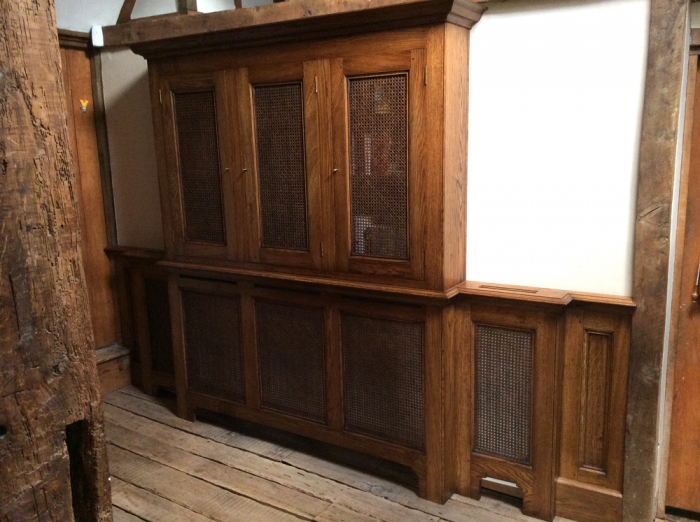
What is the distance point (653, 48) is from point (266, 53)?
1.59 m

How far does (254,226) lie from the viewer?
290cm

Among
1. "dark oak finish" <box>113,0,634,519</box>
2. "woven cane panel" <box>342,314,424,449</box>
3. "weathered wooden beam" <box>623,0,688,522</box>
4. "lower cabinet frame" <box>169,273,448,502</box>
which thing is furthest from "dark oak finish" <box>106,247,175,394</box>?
"weathered wooden beam" <box>623,0,688,522</box>

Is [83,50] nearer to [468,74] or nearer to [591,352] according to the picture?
[468,74]

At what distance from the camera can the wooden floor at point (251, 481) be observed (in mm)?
2539

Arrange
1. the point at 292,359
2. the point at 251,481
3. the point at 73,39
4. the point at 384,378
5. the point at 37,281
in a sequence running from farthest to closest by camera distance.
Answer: the point at 73,39, the point at 292,359, the point at 251,481, the point at 384,378, the point at 37,281

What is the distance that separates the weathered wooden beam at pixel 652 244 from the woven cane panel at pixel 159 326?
2.55 metres

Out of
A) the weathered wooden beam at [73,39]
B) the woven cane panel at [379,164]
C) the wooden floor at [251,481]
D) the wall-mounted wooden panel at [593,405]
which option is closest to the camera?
the wall-mounted wooden panel at [593,405]

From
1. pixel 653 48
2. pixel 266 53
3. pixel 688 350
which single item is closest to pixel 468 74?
pixel 653 48

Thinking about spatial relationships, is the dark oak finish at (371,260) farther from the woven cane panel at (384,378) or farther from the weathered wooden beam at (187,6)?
the weathered wooden beam at (187,6)

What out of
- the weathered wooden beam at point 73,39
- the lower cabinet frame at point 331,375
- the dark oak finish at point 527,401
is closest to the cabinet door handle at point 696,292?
the dark oak finish at point 527,401

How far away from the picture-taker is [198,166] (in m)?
3.05

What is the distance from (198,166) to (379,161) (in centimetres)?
107

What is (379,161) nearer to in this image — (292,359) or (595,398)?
(292,359)

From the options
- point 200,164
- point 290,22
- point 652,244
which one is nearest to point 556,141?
point 652,244
